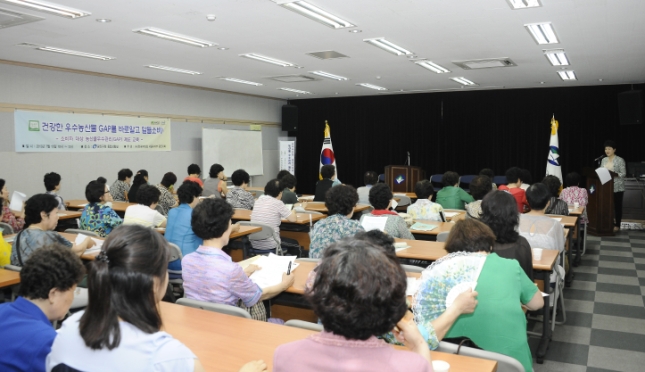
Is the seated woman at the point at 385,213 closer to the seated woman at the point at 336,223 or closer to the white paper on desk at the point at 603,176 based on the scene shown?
the seated woman at the point at 336,223

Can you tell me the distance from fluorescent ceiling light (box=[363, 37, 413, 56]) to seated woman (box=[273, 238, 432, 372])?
5313mm

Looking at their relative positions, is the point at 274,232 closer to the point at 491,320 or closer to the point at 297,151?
the point at 491,320

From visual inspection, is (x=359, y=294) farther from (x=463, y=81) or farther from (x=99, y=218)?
(x=463, y=81)

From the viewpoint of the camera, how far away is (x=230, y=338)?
2174 mm

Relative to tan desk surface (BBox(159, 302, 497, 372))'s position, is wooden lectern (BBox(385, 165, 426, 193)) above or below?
above

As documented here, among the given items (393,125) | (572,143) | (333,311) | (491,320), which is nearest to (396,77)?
(393,125)

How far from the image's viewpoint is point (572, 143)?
37.4 feet

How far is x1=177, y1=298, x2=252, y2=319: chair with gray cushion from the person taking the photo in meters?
2.42

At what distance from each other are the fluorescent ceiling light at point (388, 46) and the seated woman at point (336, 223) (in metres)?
3.15

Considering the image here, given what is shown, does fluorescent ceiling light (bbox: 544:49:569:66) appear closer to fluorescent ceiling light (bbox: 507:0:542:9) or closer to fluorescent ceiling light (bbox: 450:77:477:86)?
fluorescent ceiling light (bbox: 450:77:477:86)

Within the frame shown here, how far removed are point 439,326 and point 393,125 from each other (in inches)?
456

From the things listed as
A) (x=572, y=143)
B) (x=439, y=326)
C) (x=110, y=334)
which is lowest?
(x=439, y=326)

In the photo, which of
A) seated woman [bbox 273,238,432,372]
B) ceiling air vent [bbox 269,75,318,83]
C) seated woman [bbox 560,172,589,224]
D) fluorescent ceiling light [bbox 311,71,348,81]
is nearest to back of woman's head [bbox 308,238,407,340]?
seated woman [bbox 273,238,432,372]

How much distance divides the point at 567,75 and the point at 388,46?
15.1 ft
